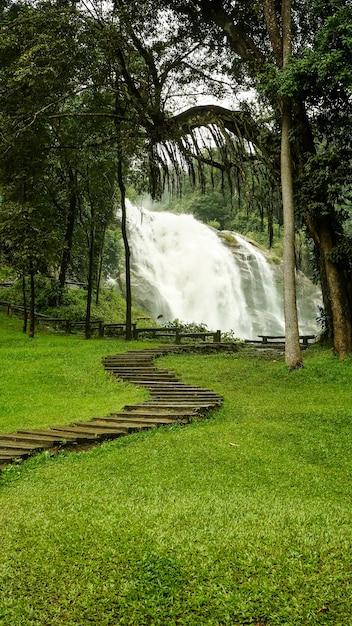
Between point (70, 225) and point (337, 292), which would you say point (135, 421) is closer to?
point (337, 292)

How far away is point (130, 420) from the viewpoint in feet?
23.4

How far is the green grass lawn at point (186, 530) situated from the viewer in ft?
8.88

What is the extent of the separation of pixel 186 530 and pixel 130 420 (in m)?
3.84

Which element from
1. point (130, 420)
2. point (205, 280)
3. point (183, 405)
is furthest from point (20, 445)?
point (205, 280)

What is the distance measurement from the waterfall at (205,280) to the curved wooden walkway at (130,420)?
849 inches

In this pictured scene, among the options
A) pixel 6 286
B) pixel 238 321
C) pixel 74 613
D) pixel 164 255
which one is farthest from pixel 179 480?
pixel 164 255

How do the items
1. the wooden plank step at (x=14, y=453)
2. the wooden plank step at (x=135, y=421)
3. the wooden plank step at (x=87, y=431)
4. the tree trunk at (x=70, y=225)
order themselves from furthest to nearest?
1. the tree trunk at (x=70, y=225)
2. the wooden plank step at (x=135, y=421)
3. the wooden plank step at (x=87, y=431)
4. the wooden plank step at (x=14, y=453)

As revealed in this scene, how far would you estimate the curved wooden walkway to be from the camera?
238 inches

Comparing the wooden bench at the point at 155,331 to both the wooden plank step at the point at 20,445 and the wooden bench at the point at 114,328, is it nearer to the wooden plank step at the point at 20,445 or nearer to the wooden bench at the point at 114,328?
the wooden bench at the point at 114,328

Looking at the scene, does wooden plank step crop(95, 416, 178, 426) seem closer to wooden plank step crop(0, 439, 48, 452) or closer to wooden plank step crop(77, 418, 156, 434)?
wooden plank step crop(77, 418, 156, 434)

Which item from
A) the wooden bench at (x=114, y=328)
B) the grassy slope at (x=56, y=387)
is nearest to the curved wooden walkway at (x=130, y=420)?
the grassy slope at (x=56, y=387)

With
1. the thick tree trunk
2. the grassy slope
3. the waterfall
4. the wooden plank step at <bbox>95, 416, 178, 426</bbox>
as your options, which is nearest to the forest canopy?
the thick tree trunk

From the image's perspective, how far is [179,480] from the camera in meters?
4.67

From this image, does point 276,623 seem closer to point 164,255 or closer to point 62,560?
point 62,560
